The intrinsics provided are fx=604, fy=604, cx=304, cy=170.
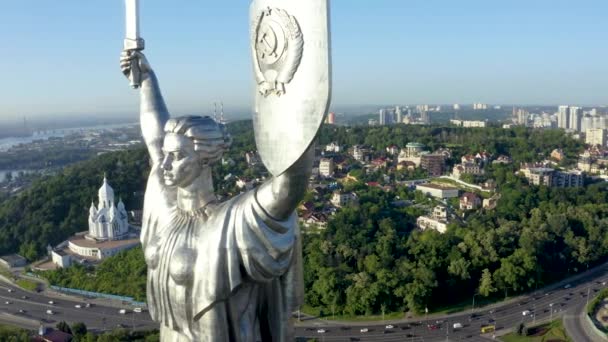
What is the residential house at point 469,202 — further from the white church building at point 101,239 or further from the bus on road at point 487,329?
the white church building at point 101,239

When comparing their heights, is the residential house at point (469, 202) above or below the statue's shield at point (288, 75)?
below

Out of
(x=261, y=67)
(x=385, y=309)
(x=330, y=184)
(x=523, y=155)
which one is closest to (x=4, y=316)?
(x=385, y=309)

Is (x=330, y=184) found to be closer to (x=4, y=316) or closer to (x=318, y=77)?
(x=4, y=316)

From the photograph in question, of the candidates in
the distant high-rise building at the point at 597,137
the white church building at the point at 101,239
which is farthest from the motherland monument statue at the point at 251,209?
the distant high-rise building at the point at 597,137

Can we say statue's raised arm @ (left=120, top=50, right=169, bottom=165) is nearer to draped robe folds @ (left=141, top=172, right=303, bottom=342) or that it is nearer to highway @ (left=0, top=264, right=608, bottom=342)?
draped robe folds @ (left=141, top=172, right=303, bottom=342)

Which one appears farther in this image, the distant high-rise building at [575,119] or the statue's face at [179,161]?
the distant high-rise building at [575,119]

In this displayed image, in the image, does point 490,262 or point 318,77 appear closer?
point 318,77

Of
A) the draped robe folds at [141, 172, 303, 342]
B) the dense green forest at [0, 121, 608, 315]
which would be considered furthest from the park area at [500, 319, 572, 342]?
the draped robe folds at [141, 172, 303, 342]
